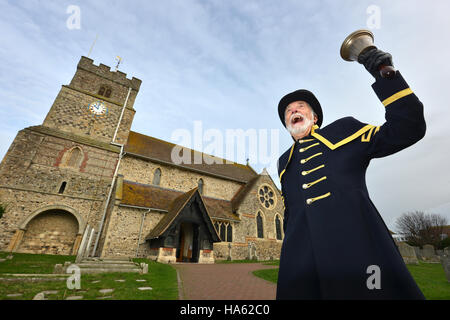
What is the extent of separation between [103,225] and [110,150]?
5.81 metres

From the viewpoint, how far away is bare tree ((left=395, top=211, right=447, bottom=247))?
34.0m

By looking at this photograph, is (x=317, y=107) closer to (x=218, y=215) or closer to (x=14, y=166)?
(x=218, y=215)

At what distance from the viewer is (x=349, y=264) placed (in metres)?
1.36

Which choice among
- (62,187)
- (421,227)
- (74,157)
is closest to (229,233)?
(62,187)

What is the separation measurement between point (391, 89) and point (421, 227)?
53.2 metres

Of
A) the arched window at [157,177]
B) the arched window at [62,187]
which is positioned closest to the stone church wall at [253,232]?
the arched window at [157,177]

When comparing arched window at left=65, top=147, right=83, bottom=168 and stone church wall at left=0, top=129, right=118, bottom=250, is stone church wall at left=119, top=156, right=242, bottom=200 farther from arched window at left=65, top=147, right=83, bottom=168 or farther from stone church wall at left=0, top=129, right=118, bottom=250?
arched window at left=65, top=147, right=83, bottom=168

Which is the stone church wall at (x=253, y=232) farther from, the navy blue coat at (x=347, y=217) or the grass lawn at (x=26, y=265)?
the navy blue coat at (x=347, y=217)

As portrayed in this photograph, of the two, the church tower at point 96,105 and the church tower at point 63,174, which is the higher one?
the church tower at point 96,105

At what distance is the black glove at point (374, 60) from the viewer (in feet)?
4.67

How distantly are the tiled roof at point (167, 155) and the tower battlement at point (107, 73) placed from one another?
5.20 m

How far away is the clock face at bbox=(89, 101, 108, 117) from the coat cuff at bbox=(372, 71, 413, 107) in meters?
20.2

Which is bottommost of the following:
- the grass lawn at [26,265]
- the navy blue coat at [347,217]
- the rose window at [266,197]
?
the grass lawn at [26,265]

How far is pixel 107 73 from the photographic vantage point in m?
19.5
